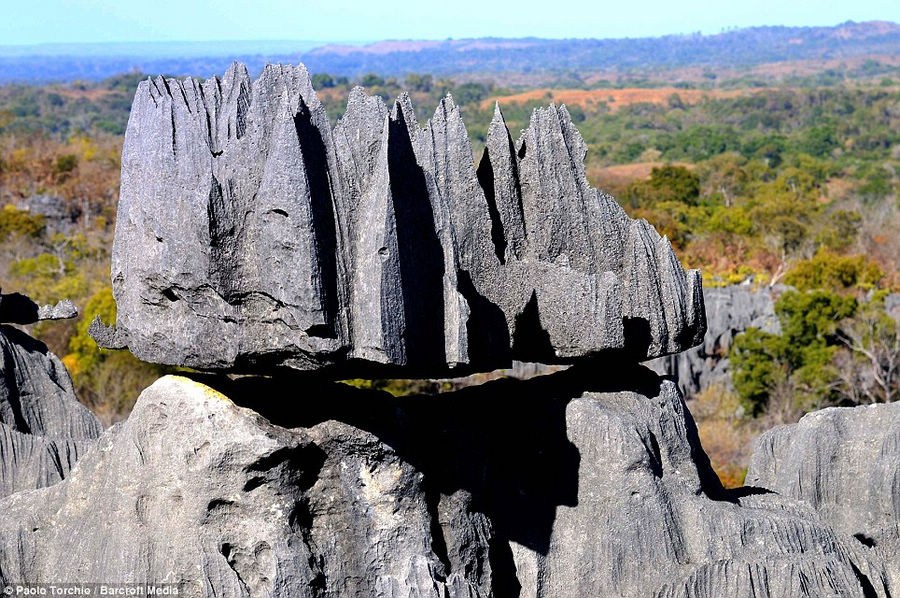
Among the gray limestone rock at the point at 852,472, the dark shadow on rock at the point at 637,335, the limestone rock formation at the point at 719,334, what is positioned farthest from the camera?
the limestone rock formation at the point at 719,334

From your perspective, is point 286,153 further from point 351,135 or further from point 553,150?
point 553,150

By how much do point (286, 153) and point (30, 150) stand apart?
2017 inches

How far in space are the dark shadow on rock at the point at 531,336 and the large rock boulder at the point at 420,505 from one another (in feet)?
1.44

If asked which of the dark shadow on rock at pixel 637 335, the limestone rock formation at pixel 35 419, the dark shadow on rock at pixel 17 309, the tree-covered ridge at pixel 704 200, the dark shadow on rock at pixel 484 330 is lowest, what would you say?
the tree-covered ridge at pixel 704 200

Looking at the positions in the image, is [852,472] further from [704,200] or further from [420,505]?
[704,200]

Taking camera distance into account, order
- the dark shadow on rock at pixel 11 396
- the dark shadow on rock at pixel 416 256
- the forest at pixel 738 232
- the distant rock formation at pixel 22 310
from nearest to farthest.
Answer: the dark shadow on rock at pixel 416 256 → the dark shadow on rock at pixel 11 396 → the distant rock formation at pixel 22 310 → the forest at pixel 738 232

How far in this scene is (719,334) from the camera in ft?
77.1

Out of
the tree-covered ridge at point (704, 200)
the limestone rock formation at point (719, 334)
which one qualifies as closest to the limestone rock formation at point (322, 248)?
the tree-covered ridge at point (704, 200)

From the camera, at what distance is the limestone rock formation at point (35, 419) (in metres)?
7.33

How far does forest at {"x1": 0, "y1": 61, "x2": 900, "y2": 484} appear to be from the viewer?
20797mm

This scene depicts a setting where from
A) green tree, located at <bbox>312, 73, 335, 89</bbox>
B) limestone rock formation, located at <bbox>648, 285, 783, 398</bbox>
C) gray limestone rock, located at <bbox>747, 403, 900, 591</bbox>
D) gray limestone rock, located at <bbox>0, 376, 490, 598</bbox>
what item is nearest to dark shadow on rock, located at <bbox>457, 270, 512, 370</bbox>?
gray limestone rock, located at <bbox>0, 376, 490, 598</bbox>

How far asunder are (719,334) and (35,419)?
58.8 ft

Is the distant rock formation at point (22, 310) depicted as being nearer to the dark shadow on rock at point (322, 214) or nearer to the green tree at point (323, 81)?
the dark shadow on rock at point (322, 214)

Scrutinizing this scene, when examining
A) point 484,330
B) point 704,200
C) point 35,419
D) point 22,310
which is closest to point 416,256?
point 484,330
